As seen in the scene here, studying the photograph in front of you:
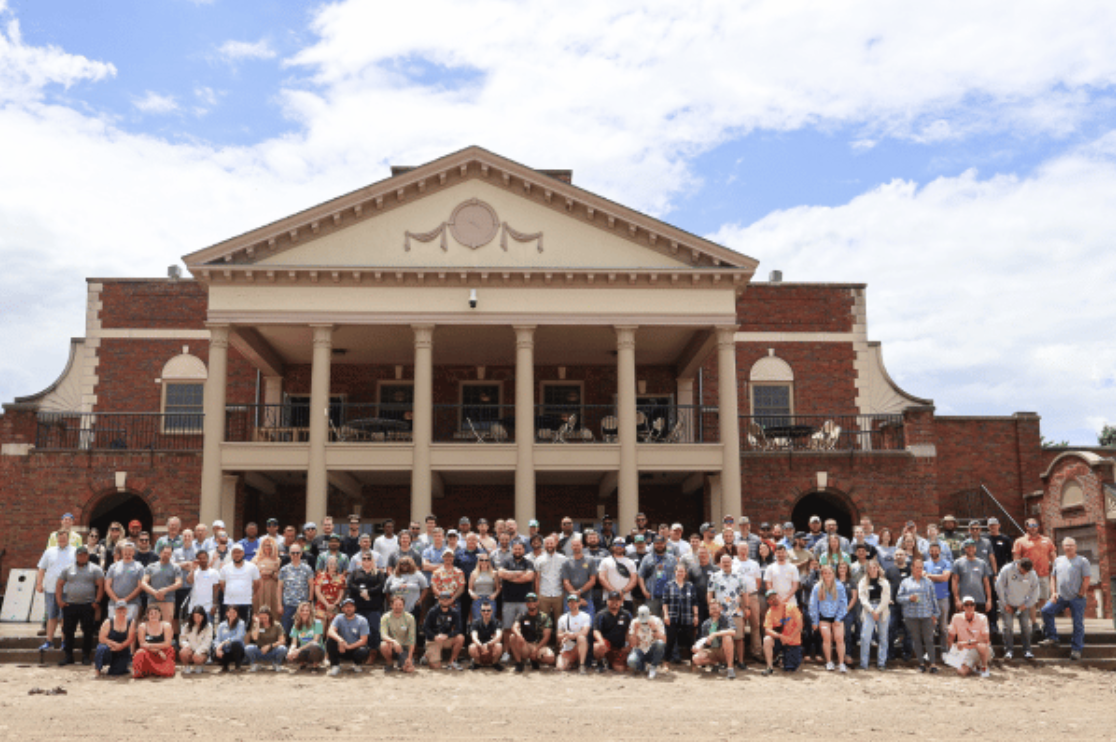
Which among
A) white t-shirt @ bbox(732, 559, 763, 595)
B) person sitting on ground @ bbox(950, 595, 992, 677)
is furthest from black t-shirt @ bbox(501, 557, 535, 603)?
person sitting on ground @ bbox(950, 595, 992, 677)

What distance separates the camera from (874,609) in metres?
13.6

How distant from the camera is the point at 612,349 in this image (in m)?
24.9

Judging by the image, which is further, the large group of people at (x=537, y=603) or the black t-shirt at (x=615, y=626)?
the black t-shirt at (x=615, y=626)

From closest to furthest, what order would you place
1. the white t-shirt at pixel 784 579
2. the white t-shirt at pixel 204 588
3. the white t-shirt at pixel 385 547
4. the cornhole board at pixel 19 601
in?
the white t-shirt at pixel 204 588
the white t-shirt at pixel 784 579
the white t-shirt at pixel 385 547
the cornhole board at pixel 19 601

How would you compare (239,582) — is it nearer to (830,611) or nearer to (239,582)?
(239,582)

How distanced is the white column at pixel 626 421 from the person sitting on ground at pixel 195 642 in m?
9.63

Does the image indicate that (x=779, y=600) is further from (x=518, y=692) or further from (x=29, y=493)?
(x=29, y=493)

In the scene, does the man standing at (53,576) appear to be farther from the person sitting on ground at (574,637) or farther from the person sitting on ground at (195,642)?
the person sitting on ground at (574,637)

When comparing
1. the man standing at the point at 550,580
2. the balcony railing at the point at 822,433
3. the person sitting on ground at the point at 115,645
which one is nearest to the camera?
the person sitting on ground at the point at 115,645

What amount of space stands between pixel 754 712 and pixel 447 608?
4.24 m

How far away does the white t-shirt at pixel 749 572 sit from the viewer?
44.6 feet

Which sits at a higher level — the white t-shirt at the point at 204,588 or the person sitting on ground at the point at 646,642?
the white t-shirt at the point at 204,588

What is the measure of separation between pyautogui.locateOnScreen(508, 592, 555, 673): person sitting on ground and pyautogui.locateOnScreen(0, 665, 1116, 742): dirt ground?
328mm

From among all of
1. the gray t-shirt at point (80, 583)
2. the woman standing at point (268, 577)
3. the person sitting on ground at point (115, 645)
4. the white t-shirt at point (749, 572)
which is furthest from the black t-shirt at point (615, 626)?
the gray t-shirt at point (80, 583)
